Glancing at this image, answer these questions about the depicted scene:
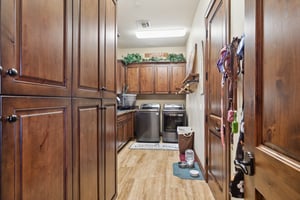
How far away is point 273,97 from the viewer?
71cm

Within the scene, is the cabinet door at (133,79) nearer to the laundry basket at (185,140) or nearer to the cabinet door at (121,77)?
the cabinet door at (121,77)

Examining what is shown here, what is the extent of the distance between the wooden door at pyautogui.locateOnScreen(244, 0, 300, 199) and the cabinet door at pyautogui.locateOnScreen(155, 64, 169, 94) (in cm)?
511

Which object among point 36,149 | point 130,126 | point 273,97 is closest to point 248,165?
point 273,97

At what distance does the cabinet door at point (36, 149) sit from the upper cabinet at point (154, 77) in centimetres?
496

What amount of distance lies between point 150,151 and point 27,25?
4020 mm

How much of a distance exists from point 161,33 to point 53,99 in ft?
14.2

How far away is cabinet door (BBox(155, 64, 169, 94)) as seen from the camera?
6.05 metres

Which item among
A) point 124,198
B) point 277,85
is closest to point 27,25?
point 277,85

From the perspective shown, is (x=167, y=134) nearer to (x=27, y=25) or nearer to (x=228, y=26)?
(x=228, y=26)

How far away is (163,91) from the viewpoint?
6.07 meters

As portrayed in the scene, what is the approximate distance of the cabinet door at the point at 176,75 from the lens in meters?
5.98

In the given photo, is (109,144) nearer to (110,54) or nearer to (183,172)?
(110,54)

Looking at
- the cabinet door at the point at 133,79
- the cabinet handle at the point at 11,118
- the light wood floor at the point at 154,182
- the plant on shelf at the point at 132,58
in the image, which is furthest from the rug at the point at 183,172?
the plant on shelf at the point at 132,58

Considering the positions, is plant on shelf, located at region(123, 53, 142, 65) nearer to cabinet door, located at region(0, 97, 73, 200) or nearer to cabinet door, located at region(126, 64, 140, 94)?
cabinet door, located at region(126, 64, 140, 94)
